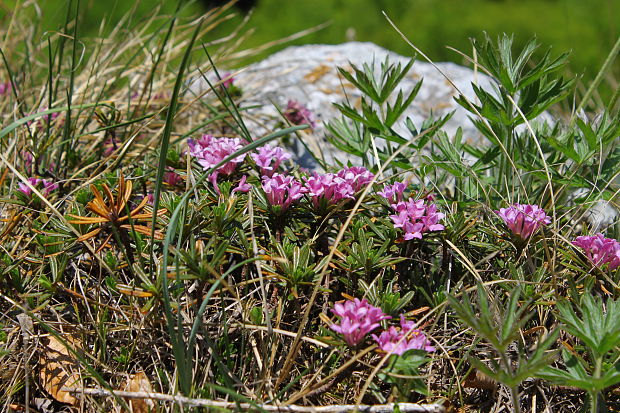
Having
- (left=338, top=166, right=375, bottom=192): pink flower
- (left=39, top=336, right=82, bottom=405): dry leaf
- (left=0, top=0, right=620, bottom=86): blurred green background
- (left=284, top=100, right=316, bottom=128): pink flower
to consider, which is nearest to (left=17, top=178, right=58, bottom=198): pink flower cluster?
(left=39, top=336, right=82, bottom=405): dry leaf

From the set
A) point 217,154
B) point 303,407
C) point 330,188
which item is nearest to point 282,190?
point 330,188

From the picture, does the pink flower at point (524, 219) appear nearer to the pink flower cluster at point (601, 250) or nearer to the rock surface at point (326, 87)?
the pink flower cluster at point (601, 250)

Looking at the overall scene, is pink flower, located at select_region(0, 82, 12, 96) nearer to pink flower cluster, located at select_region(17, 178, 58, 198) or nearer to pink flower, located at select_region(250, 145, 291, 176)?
pink flower cluster, located at select_region(17, 178, 58, 198)

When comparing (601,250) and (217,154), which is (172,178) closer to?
(217,154)

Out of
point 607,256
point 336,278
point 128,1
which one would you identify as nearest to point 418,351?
point 336,278

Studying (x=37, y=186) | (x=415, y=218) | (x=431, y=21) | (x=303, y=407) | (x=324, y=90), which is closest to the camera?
(x=303, y=407)

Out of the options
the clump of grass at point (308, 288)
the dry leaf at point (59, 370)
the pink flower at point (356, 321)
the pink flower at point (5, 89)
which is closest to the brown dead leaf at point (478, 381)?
the clump of grass at point (308, 288)
